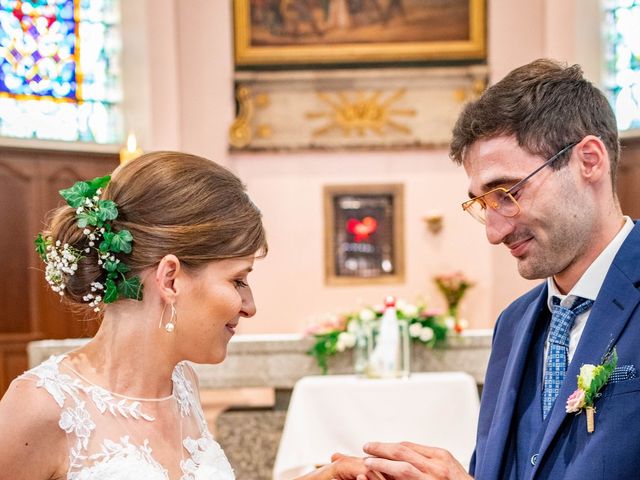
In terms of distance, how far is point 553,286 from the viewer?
2.13 metres

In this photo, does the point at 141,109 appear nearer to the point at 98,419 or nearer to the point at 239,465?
the point at 239,465

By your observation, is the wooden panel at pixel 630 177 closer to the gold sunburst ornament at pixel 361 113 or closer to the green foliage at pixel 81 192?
the gold sunburst ornament at pixel 361 113

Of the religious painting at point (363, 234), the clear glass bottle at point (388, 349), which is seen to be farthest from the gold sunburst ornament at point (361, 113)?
the clear glass bottle at point (388, 349)

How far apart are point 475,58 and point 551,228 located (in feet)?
28.3

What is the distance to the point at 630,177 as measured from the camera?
9062 mm

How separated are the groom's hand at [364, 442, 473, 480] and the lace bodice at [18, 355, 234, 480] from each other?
414 mm

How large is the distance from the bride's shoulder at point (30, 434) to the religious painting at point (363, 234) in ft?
27.5

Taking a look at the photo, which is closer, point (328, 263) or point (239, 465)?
point (239, 465)

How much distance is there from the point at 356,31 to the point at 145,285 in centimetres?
881

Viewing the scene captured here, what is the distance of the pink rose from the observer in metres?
1.81

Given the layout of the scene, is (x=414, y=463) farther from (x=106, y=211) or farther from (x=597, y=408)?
(x=106, y=211)

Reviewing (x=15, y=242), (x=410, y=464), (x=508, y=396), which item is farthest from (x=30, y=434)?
(x=15, y=242)

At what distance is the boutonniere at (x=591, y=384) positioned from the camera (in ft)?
5.89

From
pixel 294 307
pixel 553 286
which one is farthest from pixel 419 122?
pixel 553 286
